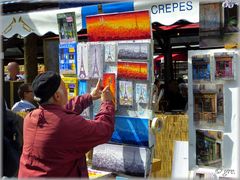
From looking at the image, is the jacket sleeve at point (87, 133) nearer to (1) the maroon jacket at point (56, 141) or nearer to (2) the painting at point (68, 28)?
(1) the maroon jacket at point (56, 141)

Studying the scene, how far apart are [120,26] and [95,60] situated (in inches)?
12.5

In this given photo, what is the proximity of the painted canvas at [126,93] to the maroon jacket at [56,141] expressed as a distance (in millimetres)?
485

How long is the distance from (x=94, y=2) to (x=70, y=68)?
4.99 feet

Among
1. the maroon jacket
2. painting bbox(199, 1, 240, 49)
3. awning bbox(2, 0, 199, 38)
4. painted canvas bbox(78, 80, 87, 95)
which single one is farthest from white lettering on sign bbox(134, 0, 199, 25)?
the maroon jacket

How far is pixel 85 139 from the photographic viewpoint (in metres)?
2.18

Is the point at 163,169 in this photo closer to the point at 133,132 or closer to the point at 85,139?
the point at 133,132

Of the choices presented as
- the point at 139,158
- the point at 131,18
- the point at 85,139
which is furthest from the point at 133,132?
the point at 131,18

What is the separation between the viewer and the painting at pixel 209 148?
3.26m

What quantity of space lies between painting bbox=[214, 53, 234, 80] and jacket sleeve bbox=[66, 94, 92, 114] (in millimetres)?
1109

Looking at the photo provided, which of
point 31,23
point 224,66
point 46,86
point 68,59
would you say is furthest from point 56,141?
point 31,23

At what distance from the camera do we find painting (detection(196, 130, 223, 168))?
128 inches

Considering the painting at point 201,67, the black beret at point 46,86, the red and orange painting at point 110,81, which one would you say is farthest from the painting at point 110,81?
the painting at point 201,67

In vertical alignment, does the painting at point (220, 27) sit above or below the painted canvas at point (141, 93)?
above

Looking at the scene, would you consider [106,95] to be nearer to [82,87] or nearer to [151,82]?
[151,82]
